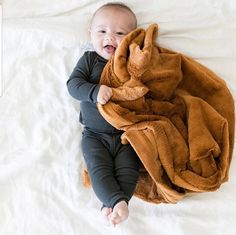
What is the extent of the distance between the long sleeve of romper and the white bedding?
0.08 m

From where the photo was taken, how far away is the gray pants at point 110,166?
1.17 meters

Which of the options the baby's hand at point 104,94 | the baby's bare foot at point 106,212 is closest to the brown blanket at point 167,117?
the baby's hand at point 104,94

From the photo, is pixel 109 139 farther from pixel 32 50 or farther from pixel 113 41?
pixel 32 50

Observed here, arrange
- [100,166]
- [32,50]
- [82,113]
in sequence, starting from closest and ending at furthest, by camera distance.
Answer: [100,166] < [82,113] < [32,50]

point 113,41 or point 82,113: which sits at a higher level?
point 113,41

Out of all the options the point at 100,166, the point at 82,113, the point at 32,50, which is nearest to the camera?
the point at 100,166

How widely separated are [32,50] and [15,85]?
124mm

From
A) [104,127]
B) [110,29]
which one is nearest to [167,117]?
[104,127]

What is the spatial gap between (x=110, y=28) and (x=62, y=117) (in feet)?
0.97

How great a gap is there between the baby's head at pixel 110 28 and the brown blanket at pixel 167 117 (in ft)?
0.15

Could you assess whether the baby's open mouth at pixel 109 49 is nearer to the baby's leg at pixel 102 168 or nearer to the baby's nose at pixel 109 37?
the baby's nose at pixel 109 37

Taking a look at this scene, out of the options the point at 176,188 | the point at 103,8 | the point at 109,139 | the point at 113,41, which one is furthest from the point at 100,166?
the point at 103,8

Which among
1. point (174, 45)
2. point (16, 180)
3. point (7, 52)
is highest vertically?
point (174, 45)

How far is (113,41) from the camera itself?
1.30 metres
